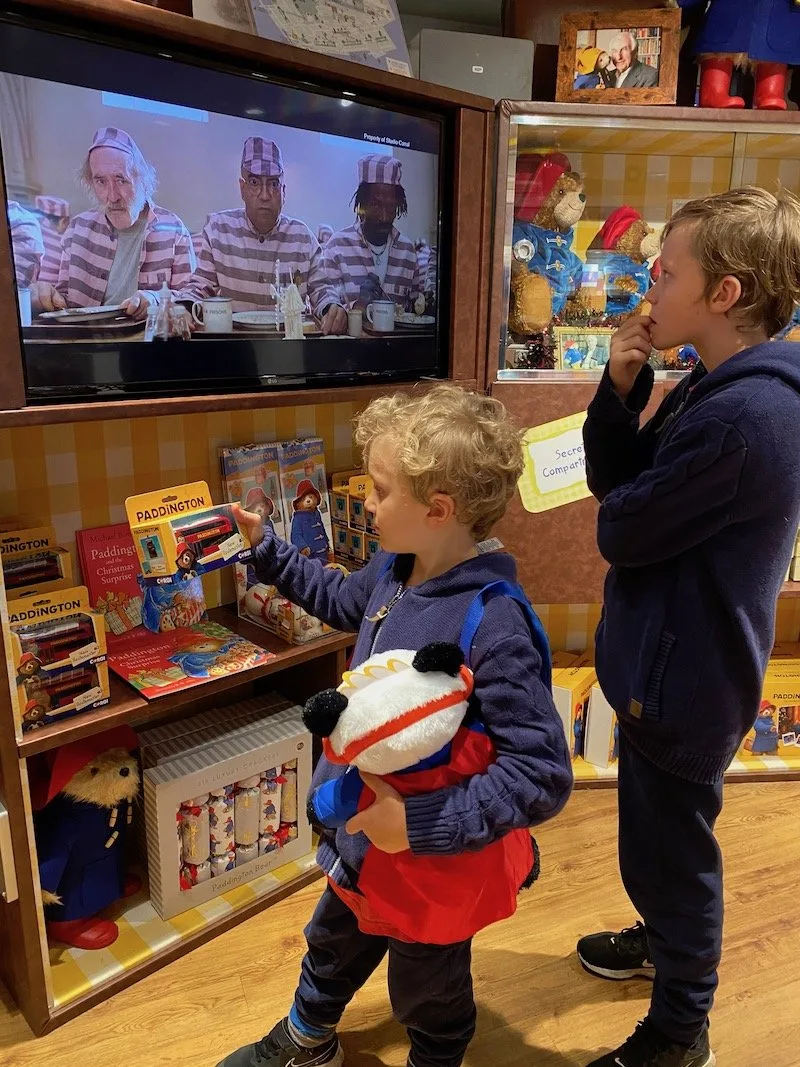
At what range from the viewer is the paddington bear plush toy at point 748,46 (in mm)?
2045

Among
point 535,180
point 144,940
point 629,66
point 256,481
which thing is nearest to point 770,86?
point 629,66

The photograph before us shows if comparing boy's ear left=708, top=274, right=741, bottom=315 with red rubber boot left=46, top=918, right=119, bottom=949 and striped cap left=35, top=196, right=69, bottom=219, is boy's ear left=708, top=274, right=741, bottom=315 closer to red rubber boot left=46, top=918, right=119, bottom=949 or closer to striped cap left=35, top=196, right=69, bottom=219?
striped cap left=35, top=196, right=69, bottom=219

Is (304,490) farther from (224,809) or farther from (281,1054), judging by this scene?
(281,1054)

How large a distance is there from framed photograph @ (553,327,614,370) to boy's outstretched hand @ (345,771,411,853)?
53.5 inches

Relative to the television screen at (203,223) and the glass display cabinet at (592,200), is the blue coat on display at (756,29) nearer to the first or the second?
the glass display cabinet at (592,200)

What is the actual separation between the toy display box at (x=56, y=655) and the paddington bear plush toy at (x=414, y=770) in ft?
2.00

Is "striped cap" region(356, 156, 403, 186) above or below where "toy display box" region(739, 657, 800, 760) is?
above

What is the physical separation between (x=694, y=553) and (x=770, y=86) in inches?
58.1

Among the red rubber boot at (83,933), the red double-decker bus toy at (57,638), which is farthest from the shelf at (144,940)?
the red double-decker bus toy at (57,638)

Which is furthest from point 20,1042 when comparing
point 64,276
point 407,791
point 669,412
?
point 669,412

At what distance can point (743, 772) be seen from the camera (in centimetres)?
244

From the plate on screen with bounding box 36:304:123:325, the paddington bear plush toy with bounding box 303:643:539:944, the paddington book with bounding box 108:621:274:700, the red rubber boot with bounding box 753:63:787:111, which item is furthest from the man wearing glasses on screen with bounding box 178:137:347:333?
the red rubber boot with bounding box 753:63:787:111

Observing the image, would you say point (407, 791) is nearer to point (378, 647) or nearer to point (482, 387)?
point (378, 647)

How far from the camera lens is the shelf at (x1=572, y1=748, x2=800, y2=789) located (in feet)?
7.94
